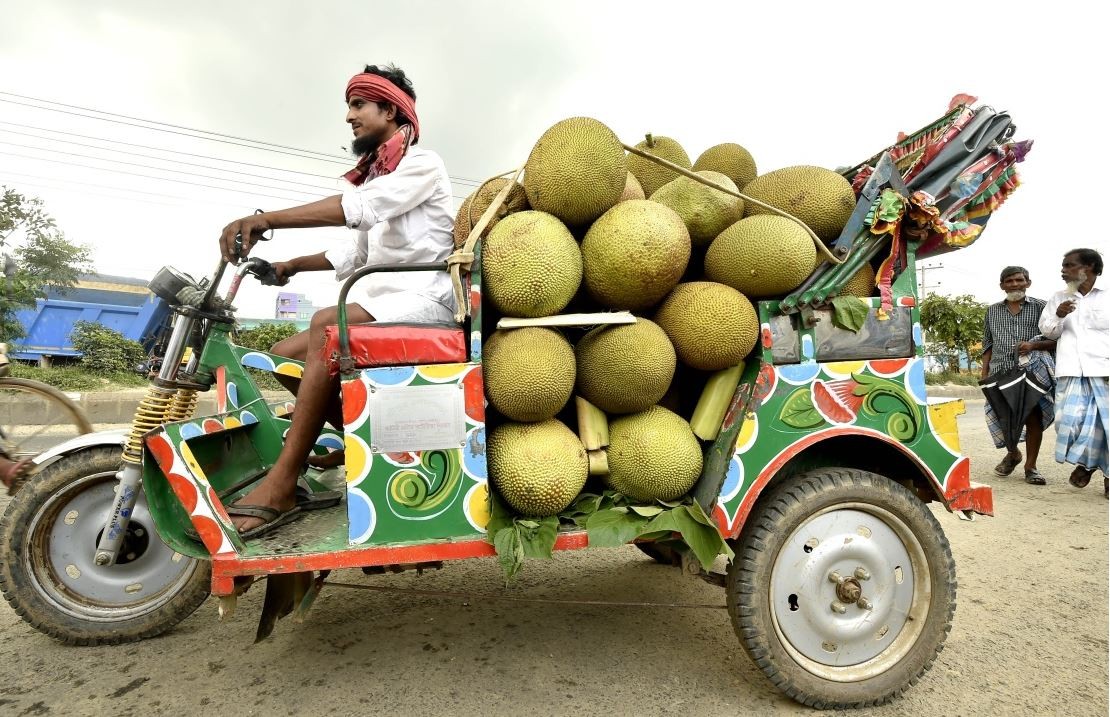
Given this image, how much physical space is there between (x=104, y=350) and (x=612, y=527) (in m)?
12.4

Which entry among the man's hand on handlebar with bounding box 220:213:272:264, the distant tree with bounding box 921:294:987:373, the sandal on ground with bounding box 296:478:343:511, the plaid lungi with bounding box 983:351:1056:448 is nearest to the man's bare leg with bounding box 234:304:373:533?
the sandal on ground with bounding box 296:478:343:511

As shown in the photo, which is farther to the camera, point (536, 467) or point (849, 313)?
point (849, 313)

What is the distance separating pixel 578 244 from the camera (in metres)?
2.35

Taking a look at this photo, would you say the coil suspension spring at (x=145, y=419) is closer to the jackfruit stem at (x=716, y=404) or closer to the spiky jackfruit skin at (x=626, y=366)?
the spiky jackfruit skin at (x=626, y=366)

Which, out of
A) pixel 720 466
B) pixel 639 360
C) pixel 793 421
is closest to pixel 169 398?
pixel 639 360

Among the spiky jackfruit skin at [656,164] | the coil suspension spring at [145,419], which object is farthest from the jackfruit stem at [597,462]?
the coil suspension spring at [145,419]

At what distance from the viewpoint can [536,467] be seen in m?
1.98

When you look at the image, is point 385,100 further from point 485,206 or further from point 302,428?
point 302,428

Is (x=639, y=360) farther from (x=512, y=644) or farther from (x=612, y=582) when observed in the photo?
(x=612, y=582)

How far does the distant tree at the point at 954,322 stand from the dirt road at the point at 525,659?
755 inches

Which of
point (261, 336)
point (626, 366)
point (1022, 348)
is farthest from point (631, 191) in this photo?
point (261, 336)

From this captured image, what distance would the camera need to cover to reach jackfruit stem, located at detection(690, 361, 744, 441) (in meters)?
2.28

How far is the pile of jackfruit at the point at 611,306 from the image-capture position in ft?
6.67

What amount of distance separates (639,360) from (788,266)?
0.66 metres
